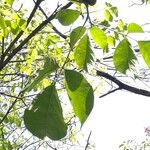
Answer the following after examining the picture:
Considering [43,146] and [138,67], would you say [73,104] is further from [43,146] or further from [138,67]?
[43,146]

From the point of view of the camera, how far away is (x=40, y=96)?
1.36 ft

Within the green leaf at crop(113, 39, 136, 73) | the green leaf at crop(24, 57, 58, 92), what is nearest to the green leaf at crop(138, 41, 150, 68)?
the green leaf at crop(113, 39, 136, 73)

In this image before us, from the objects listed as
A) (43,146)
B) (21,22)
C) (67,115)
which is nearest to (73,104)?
(21,22)

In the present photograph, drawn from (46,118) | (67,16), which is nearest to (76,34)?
(67,16)

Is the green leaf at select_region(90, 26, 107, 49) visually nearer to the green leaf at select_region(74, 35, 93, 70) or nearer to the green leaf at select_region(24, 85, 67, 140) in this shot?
the green leaf at select_region(74, 35, 93, 70)

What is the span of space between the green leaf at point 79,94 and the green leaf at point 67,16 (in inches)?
4.6

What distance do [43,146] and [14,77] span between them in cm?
146

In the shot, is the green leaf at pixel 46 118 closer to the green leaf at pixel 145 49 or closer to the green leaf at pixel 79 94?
the green leaf at pixel 79 94

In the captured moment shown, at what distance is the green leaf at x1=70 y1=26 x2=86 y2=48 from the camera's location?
51 centimetres

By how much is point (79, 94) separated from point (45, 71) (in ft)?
0.17

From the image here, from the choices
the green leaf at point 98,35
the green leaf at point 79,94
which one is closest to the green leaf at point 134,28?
the green leaf at point 98,35

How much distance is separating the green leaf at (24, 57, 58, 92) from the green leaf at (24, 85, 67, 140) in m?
0.02

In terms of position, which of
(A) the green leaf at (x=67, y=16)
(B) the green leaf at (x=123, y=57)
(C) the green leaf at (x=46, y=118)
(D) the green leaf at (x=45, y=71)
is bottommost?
(C) the green leaf at (x=46, y=118)

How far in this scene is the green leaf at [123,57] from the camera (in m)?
0.49
